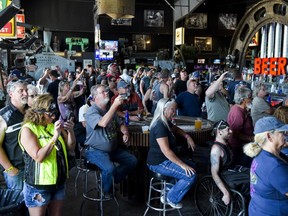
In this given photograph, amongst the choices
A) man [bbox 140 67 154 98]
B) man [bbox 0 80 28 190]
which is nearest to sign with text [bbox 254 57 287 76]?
man [bbox 140 67 154 98]

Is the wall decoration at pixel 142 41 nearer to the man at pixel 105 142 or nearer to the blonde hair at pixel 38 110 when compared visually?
the man at pixel 105 142

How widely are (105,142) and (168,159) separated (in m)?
0.78

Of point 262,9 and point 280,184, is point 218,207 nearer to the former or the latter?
point 280,184

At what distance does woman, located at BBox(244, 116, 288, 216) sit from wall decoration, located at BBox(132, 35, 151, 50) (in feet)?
72.2

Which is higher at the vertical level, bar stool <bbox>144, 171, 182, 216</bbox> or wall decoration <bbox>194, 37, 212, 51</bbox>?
wall decoration <bbox>194, 37, 212, 51</bbox>

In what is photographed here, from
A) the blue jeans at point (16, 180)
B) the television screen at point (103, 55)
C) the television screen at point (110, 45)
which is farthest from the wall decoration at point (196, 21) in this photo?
the blue jeans at point (16, 180)

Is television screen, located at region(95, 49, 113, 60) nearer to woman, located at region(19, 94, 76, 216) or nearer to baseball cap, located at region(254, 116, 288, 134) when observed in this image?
woman, located at region(19, 94, 76, 216)

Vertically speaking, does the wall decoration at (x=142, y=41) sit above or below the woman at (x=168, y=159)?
above

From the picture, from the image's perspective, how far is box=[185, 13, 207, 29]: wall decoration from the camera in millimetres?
24625

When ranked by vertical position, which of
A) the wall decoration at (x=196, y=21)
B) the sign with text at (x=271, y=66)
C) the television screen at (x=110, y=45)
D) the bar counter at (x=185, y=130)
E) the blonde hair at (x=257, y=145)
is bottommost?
the bar counter at (x=185, y=130)

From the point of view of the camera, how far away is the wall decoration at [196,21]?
2462 centimetres

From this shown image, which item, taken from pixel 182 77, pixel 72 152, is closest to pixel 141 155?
pixel 72 152

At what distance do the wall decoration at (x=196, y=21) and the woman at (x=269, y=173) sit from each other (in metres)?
23.0

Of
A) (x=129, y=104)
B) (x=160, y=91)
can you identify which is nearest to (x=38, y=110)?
(x=129, y=104)
